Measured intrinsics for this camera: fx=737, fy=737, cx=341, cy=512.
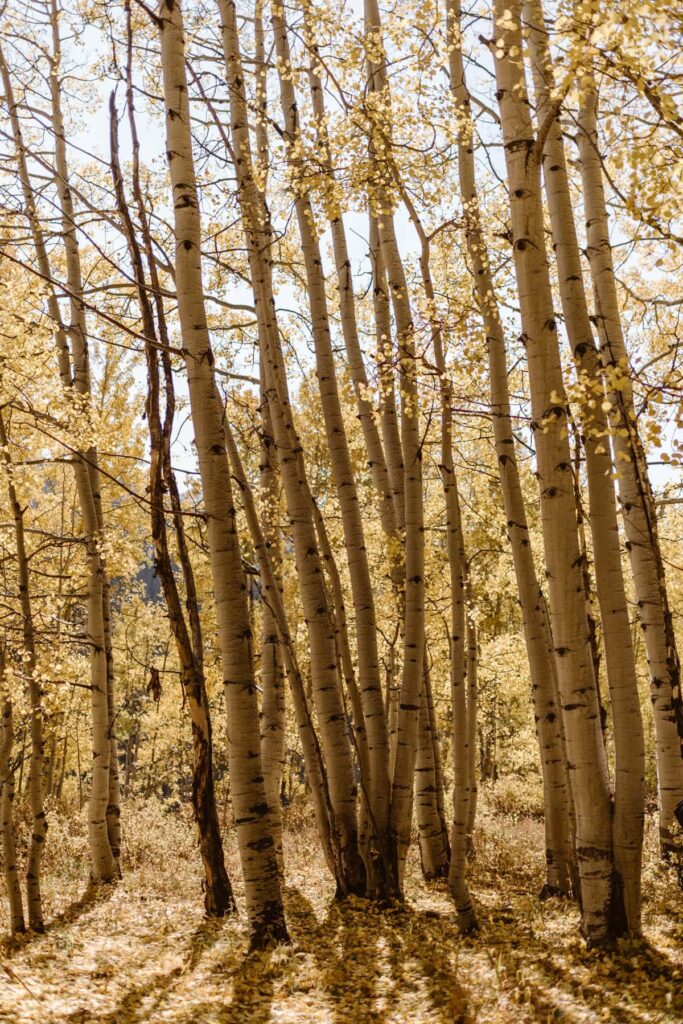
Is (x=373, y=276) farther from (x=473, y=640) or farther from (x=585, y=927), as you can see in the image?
(x=585, y=927)

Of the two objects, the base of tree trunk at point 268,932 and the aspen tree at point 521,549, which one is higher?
the aspen tree at point 521,549

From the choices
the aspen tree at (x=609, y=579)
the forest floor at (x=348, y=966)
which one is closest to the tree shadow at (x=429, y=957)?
the forest floor at (x=348, y=966)

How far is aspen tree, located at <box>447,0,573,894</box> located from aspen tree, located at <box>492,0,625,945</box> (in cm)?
116

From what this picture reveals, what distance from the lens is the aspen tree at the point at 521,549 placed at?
5984 millimetres

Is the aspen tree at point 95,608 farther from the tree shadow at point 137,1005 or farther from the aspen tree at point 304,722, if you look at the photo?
the tree shadow at point 137,1005

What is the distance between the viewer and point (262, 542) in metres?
6.38

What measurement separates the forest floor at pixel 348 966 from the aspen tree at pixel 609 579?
1.88ft

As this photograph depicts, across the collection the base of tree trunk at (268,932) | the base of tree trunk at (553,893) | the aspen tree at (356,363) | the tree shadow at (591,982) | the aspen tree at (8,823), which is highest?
the aspen tree at (356,363)

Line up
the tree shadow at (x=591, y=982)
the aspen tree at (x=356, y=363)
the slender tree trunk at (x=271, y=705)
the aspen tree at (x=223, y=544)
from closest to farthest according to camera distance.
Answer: the tree shadow at (x=591, y=982), the aspen tree at (x=223, y=544), the aspen tree at (x=356, y=363), the slender tree trunk at (x=271, y=705)

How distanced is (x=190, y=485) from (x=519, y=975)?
30.4ft

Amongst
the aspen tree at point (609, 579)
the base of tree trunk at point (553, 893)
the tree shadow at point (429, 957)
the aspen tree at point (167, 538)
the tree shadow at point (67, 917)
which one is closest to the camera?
the tree shadow at point (429, 957)

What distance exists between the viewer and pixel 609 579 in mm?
4445

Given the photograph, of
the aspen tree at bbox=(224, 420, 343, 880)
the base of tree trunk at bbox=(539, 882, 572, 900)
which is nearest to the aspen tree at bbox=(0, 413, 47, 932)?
the aspen tree at bbox=(224, 420, 343, 880)

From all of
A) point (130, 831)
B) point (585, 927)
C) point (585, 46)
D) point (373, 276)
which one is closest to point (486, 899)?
point (585, 927)
